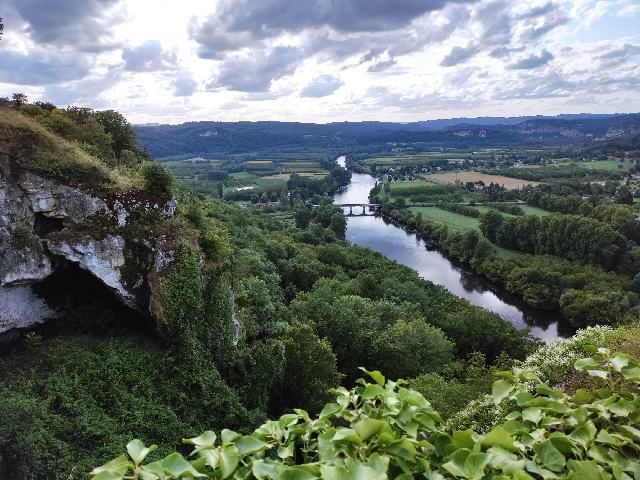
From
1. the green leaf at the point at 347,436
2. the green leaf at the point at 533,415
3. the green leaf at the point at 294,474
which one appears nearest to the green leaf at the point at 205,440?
the green leaf at the point at 294,474

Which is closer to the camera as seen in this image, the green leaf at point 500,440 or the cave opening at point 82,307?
the green leaf at point 500,440

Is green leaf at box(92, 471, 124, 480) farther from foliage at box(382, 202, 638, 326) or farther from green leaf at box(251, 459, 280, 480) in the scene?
foliage at box(382, 202, 638, 326)

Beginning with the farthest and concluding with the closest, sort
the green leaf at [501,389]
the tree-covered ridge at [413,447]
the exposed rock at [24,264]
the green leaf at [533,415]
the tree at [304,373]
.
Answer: the tree at [304,373] < the exposed rock at [24,264] < the green leaf at [501,389] < the green leaf at [533,415] < the tree-covered ridge at [413,447]

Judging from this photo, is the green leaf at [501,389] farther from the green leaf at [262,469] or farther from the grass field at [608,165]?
the grass field at [608,165]

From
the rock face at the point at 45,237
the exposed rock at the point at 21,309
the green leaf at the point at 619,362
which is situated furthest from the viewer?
the exposed rock at the point at 21,309

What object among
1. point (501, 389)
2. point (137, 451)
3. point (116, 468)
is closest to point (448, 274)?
point (501, 389)

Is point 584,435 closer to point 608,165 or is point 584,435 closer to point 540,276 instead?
point 540,276
